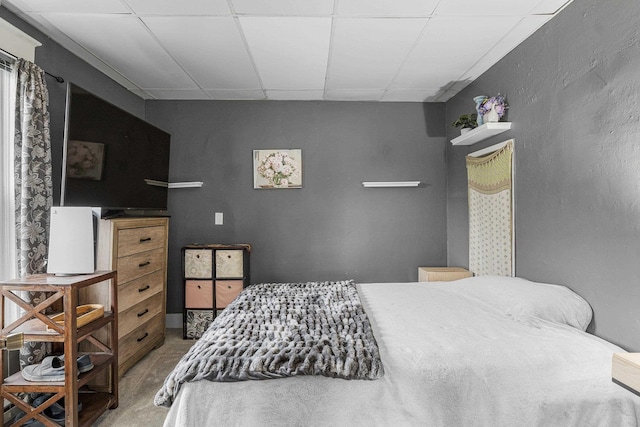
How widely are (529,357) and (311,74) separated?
2750 millimetres

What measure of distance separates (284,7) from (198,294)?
8.92 ft

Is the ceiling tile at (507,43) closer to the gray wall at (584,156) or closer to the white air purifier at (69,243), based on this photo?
the gray wall at (584,156)

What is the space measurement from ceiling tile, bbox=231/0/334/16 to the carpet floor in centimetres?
258

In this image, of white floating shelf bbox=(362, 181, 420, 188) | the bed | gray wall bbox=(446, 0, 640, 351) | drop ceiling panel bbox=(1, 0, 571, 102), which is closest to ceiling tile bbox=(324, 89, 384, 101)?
drop ceiling panel bbox=(1, 0, 571, 102)

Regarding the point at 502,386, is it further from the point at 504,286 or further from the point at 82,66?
the point at 82,66

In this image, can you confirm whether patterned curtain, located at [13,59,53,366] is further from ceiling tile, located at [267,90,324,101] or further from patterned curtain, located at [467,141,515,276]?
Answer: patterned curtain, located at [467,141,515,276]

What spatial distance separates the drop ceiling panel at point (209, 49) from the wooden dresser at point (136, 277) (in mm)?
1377

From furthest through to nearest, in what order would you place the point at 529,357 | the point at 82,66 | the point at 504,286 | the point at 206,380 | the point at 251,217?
1. the point at 251,217
2. the point at 82,66
3. the point at 504,286
4. the point at 529,357
5. the point at 206,380

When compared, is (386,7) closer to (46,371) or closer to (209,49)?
(209,49)

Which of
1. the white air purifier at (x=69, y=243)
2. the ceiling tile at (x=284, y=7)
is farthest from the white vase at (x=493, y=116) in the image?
the white air purifier at (x=69, y=243)

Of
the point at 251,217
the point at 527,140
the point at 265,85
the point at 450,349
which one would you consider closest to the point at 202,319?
the point at 251,217

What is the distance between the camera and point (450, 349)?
1.62 meters

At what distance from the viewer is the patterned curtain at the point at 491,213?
288 cm

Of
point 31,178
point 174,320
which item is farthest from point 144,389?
point 31,178
